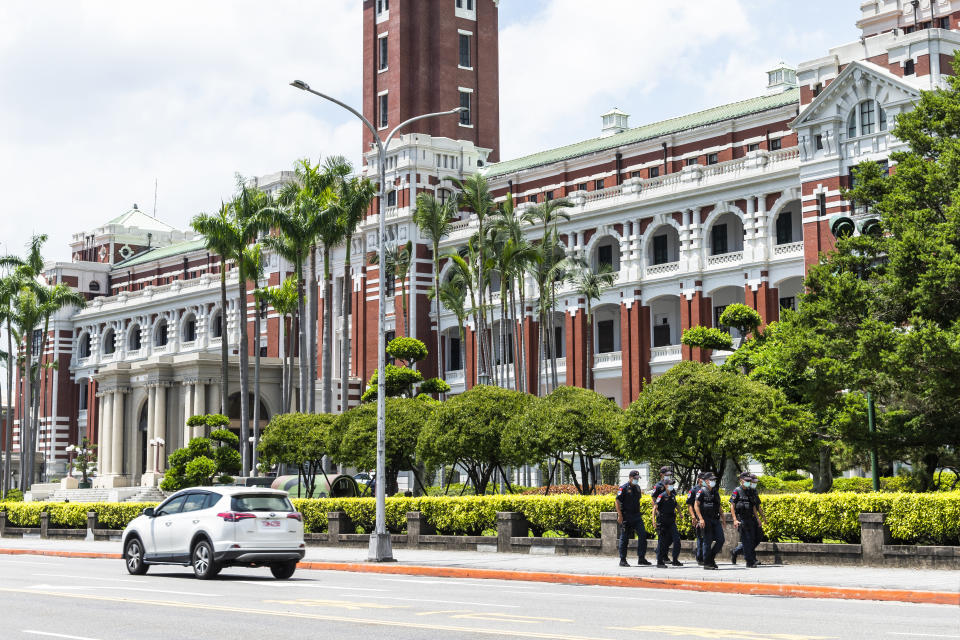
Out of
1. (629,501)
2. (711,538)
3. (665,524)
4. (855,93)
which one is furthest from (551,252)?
(711,538)

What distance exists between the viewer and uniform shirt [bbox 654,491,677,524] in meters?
22.4

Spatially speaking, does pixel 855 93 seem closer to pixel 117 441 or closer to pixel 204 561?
A: pixel 204 561

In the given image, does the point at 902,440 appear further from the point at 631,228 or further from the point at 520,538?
the point at 631,228

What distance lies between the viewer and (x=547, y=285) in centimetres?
A: 6022

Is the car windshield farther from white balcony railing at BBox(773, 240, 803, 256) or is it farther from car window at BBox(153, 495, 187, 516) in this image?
white balcony railing at BBox(773, 240, 803, 256)

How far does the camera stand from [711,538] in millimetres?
21969

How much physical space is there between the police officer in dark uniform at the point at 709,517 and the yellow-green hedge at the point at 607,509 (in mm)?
2402

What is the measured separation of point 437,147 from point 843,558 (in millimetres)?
54212

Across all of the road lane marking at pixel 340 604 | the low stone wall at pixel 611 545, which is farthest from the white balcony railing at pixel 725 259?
the road lane marking at pixel 340 604

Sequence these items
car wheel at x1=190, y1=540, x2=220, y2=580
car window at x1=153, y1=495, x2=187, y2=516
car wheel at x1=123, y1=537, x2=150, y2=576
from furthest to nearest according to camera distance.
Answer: car wheel at x1=123, y1=537, x2=150, y2=576 → car window at x1=153, y1=495, x2=187, y2=516 → car wheel at x1=190, y1=540, x2=220, y2=580

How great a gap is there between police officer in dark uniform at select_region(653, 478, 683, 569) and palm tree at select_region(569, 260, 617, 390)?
3661 cm

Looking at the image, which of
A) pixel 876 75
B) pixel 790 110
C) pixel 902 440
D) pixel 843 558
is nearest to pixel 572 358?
pixel 790 110

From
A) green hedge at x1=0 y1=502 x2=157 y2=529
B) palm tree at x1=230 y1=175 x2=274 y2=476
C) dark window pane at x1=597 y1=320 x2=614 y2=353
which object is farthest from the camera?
dark window pane at x1=597 y1=320 x2=614 y2=353

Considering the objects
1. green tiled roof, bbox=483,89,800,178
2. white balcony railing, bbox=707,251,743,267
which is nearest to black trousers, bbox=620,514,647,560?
white balcony railing, bbox=707,251,743,267
